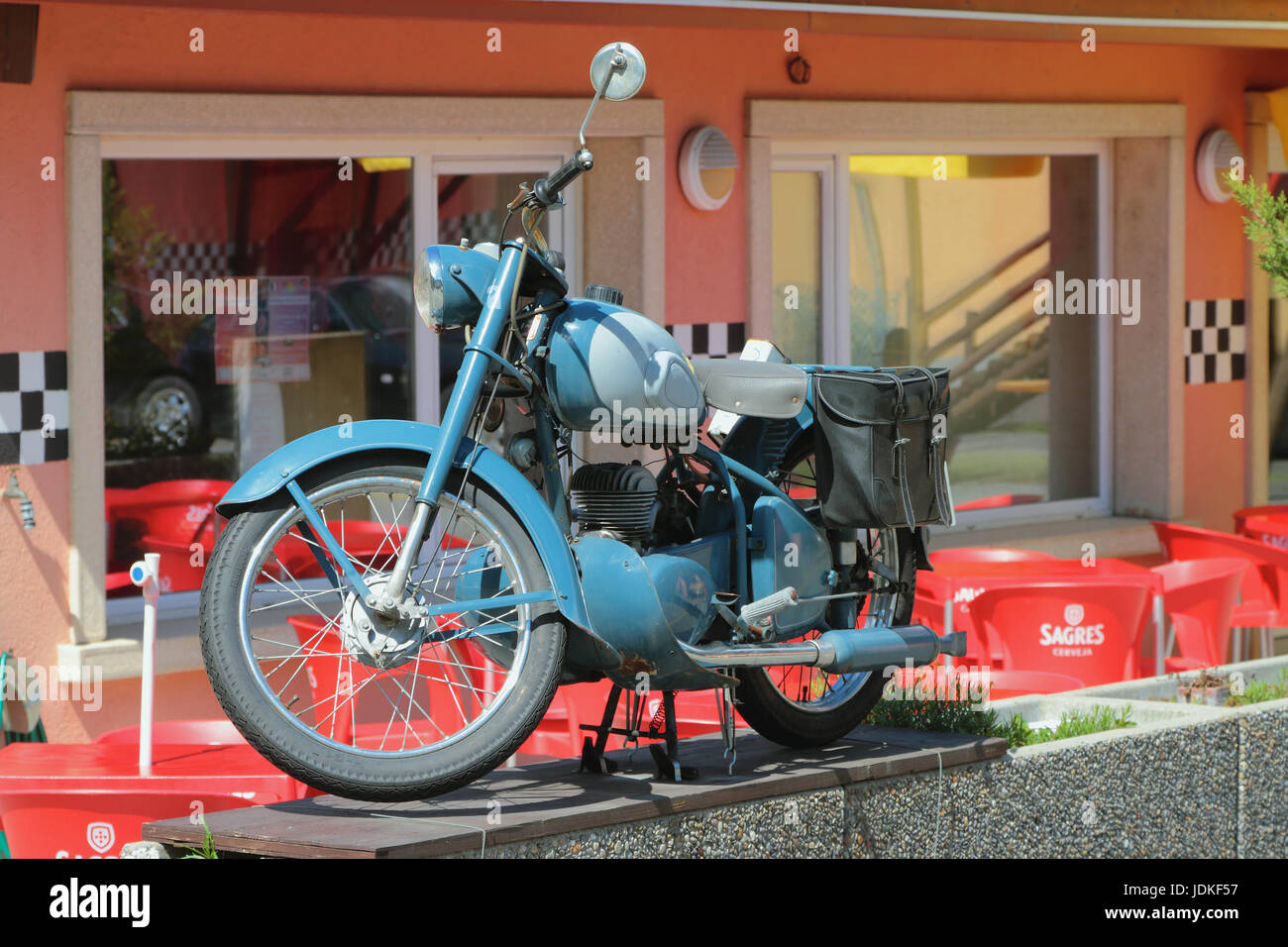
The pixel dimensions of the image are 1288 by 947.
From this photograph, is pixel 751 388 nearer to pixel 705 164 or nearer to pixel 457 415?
pixel 457 415

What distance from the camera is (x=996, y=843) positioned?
465cm

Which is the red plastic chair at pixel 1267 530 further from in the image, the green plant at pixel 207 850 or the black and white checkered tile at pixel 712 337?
the green plant at pixel 207 850

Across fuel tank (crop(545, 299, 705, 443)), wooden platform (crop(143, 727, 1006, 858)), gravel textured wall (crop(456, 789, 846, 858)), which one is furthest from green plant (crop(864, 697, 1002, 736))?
fuel tank (crop(545, 299, 705, 443))

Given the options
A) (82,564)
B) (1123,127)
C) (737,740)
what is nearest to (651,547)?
(737,740)

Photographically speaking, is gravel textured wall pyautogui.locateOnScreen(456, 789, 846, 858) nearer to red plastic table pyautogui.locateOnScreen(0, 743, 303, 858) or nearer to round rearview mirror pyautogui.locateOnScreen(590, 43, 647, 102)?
red plastic table pyautogui.locateOnScreen(0, 743, 303, 858)

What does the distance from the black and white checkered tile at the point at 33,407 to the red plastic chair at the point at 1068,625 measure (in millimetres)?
3231

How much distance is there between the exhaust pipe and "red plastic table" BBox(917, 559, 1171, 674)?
5.96ft

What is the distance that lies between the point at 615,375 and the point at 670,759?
3.03 feet

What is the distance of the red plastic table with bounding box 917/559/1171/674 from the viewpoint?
20.5 feet

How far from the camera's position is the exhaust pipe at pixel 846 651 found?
3.90 m

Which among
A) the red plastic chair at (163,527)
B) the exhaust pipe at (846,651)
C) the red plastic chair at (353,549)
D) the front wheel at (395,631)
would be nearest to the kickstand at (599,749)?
the exhaust pipe at (846,651)

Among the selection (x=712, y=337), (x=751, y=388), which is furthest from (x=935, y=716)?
(x=712, y=337)

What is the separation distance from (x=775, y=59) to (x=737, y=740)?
13.7 feet

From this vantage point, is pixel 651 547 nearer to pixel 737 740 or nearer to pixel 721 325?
pixel 737 740
